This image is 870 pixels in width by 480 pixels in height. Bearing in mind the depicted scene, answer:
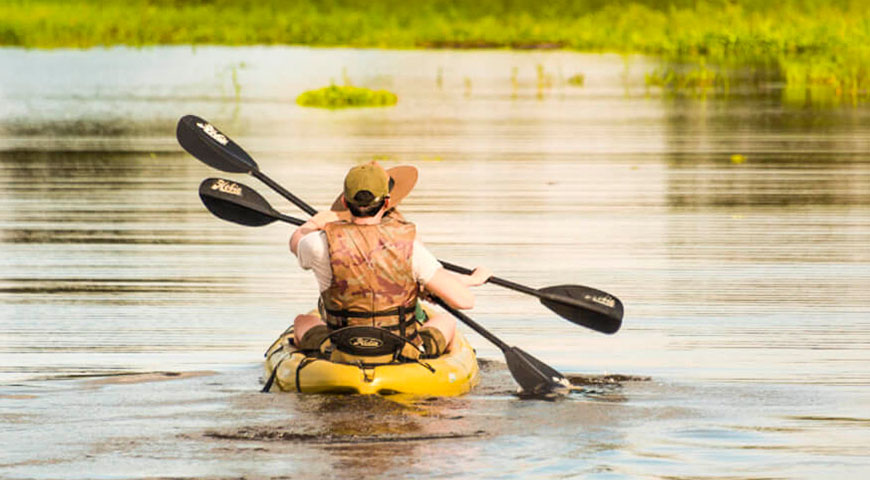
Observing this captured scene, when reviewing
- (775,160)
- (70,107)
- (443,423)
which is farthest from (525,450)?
(70,107)

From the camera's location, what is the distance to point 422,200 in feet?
67.6

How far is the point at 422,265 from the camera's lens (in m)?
10.6

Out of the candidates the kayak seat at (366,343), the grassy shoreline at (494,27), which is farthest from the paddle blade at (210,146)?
the grassy shoreline at (494,27)

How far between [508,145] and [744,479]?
19.7 meters

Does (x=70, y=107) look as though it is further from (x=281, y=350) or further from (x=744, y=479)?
(x=744, y=479)

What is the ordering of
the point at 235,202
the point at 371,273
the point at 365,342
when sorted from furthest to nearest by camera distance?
the point at 235,202 < the point at 371,273 < the point at 365,342

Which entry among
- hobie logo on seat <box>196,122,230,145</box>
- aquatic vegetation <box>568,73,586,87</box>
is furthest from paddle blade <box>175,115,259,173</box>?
aquatic vegetation <box>568,73,586,87</box>

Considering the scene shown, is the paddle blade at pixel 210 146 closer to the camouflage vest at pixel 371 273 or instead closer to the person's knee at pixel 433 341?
the person's knee at pixel 433 341

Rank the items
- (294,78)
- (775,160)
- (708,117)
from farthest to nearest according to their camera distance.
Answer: (294,78)
(708,117)
(775,160)

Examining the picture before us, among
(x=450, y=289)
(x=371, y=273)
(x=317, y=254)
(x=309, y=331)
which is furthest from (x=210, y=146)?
(x=450, y=289)

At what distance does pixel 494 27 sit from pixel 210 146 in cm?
6582

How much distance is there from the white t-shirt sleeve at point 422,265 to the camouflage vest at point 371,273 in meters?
0.04

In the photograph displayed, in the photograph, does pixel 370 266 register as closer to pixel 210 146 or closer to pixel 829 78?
pixel 210 146

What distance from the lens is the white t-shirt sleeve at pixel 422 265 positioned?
10.6 metres
